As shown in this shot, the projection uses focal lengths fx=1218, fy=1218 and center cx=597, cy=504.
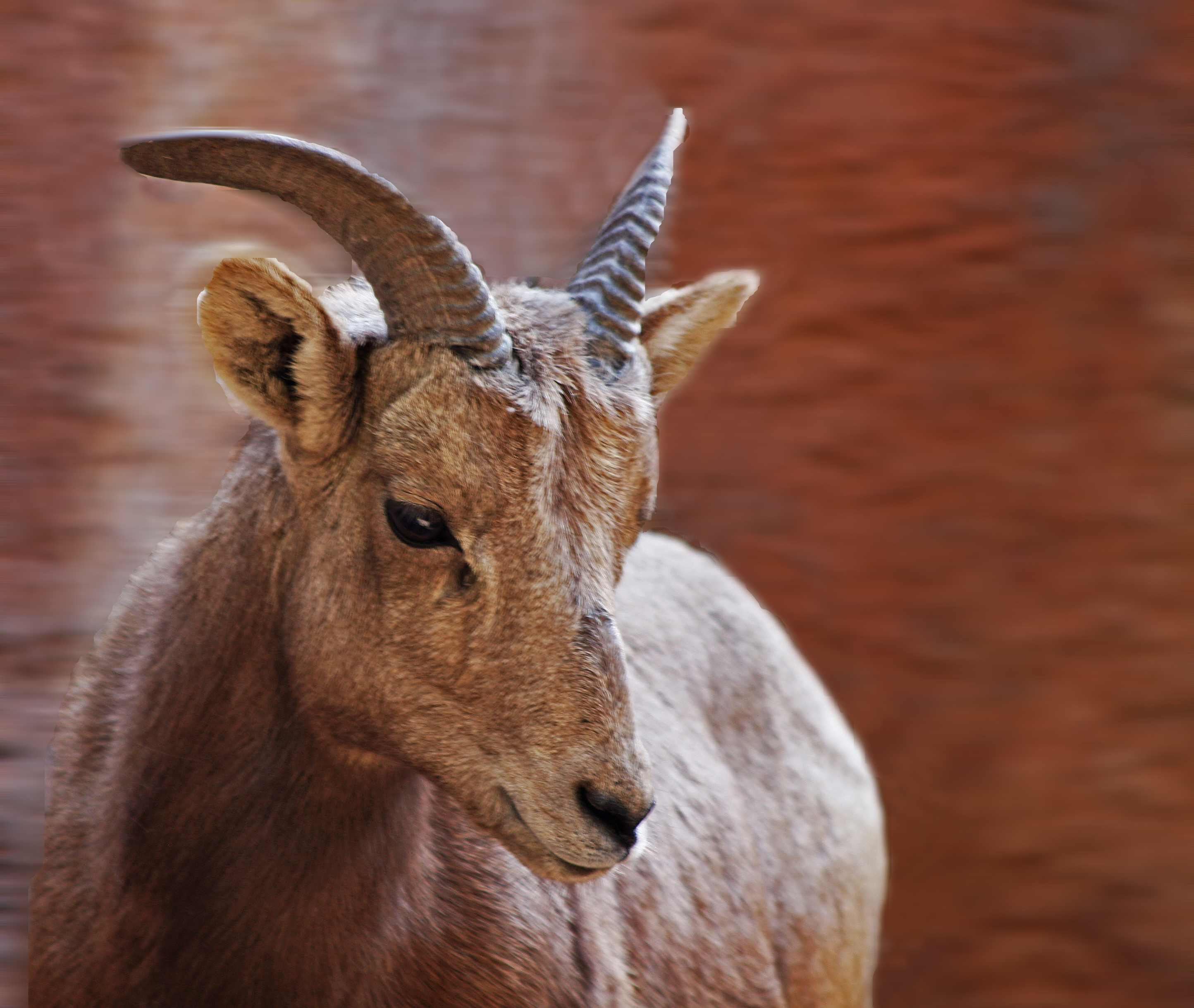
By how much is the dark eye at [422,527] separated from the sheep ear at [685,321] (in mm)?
745

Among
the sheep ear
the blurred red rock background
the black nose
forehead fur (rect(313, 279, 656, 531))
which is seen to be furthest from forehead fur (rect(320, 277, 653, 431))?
the blurred red rock background

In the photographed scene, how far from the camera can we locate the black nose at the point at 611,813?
2291 millimetres

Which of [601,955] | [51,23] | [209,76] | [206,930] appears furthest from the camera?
[209,76]

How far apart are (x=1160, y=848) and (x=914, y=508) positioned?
255 cm

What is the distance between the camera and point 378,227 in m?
2.40

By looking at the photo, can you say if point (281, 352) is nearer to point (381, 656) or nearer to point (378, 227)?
point (378, 227)

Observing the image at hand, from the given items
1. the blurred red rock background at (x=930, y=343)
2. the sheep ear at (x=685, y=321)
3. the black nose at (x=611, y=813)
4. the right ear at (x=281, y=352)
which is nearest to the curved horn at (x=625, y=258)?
the sheep ear at (x=685, y=321)

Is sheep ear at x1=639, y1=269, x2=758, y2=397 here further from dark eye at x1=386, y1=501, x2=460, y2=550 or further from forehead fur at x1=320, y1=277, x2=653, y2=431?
dark eye at x1=386, y1=501, x2=460, y2=550

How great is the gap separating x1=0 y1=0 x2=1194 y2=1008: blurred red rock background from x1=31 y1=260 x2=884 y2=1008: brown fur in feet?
14.0

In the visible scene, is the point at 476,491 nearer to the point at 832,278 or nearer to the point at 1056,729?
the point at 832,278

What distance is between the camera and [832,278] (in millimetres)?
7324

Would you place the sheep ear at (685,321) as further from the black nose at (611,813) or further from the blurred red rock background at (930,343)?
the blurred red rock background at (930,343)

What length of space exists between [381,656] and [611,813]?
21.7 inches

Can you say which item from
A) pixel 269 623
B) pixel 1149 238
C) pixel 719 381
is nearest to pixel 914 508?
pixel 719 381
